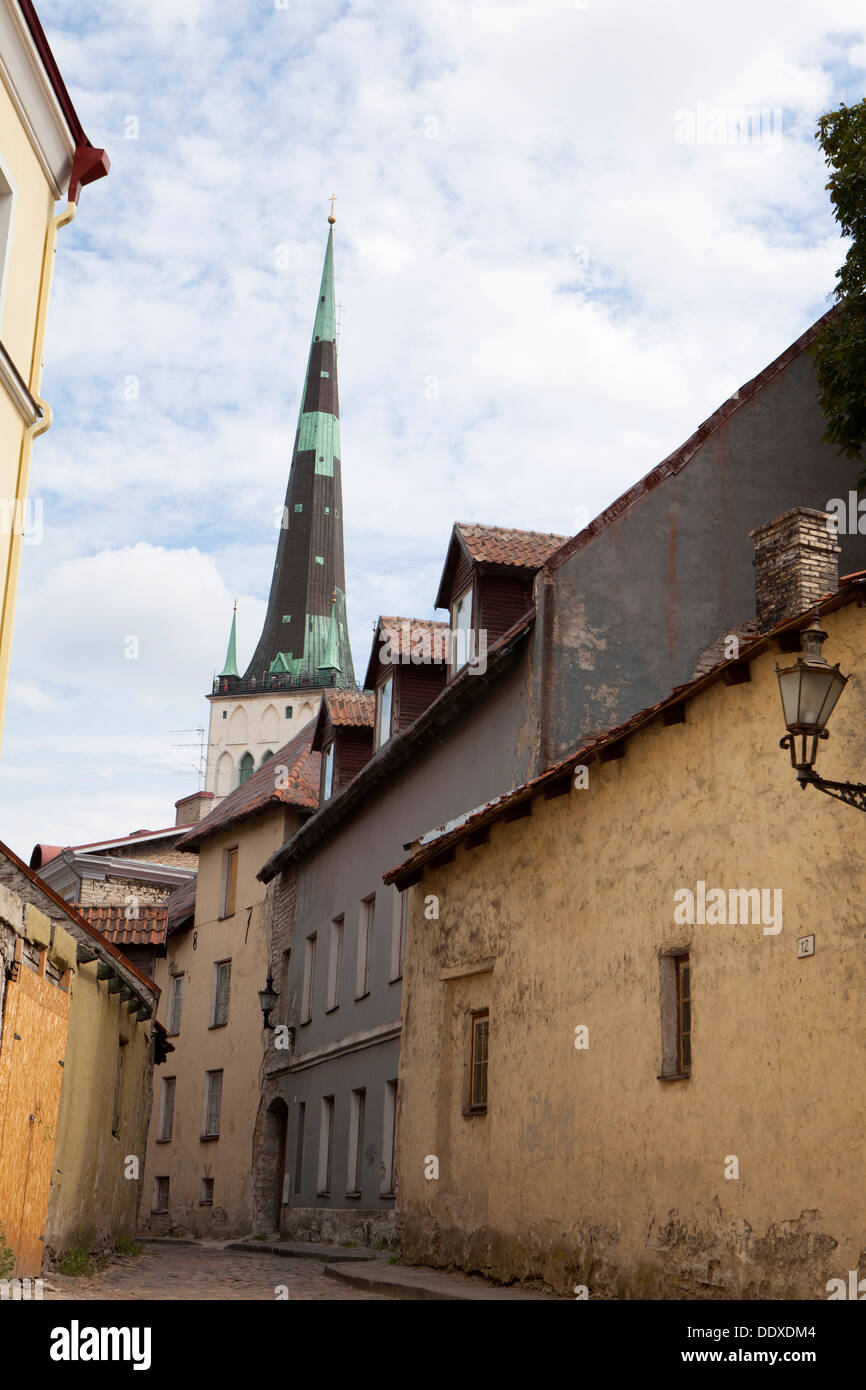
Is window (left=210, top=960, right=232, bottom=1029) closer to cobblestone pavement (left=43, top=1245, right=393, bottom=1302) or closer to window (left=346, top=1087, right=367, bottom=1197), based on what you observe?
window (left=346, top=1087, right=367, bottom=1197)

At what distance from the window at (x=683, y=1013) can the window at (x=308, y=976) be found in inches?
589

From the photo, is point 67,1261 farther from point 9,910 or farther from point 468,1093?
point 9,910

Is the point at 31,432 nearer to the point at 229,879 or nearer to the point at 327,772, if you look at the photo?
the point at 327,772

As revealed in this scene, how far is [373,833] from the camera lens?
2378cm

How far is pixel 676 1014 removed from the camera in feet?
39.6

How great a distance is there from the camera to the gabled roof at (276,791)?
3002cm

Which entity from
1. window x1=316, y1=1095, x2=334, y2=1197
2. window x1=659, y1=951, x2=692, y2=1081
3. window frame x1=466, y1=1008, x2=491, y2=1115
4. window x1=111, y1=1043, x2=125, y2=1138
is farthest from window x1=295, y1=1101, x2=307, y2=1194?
window x1=659, y1=951, x2=692, y2=1081

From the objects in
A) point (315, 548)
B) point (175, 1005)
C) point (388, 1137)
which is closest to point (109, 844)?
point (175, 1005)

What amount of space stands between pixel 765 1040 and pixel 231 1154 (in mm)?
21094

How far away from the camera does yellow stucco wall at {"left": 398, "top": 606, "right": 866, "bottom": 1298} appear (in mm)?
10133

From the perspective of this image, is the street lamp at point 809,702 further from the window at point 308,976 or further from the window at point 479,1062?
the window at point 308,976

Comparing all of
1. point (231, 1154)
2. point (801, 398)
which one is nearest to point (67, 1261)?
point (801, 398)

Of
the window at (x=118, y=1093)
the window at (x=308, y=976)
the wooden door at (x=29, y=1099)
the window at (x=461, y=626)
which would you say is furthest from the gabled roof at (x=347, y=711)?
the wooden door at (x=29, y=1099)

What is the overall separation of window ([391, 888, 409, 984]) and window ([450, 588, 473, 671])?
3.47m
